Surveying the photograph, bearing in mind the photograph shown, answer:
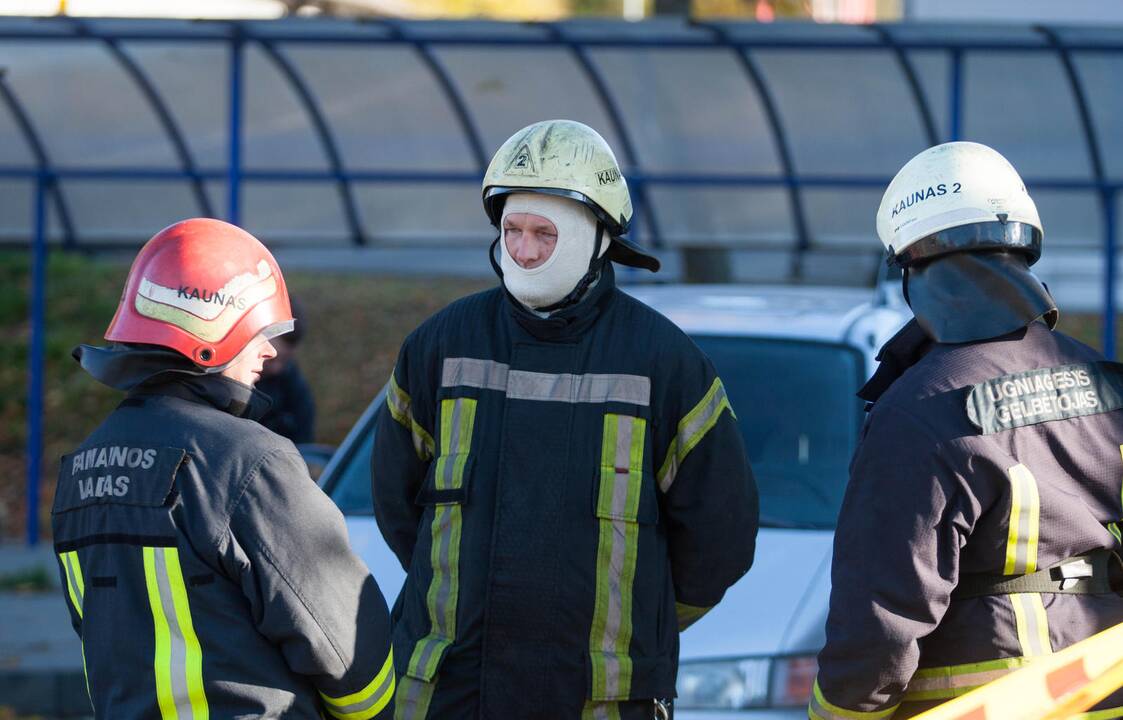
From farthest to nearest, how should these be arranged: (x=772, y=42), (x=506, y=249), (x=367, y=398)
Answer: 1. (x=367, y=398)
2. (x=772, y=42)
3. (x=506, y=249)

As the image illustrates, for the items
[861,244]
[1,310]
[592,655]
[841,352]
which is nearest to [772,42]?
[861,244]

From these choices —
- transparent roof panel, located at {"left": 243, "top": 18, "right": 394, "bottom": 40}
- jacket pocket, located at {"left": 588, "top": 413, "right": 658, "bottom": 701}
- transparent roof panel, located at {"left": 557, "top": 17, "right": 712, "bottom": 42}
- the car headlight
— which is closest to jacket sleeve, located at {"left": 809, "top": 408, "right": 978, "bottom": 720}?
jacket pocket, located at {"left": 588, "top": 413, "right": 658, "bottom": 701}

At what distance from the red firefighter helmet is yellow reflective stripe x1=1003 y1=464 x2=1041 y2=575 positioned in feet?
4.60

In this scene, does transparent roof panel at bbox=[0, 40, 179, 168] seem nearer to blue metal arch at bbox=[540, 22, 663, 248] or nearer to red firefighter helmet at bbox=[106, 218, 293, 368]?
blue metal arch at bbox=[540, 22, 663, 248]

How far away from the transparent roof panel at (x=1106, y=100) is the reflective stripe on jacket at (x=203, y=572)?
317 inches

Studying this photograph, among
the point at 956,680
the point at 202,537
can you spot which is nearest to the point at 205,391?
the point at 202,537

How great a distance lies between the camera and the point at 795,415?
4820 millimetres

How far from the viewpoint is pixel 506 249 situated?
336 cm

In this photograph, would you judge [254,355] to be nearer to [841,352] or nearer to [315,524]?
[315,524]

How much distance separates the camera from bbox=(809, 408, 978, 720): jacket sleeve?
2.60m

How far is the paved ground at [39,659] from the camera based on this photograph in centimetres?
690

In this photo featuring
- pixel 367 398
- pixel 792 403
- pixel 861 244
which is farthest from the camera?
pixel 367 398

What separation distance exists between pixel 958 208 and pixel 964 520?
0.61 meters

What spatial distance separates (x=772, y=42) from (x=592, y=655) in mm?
6187
